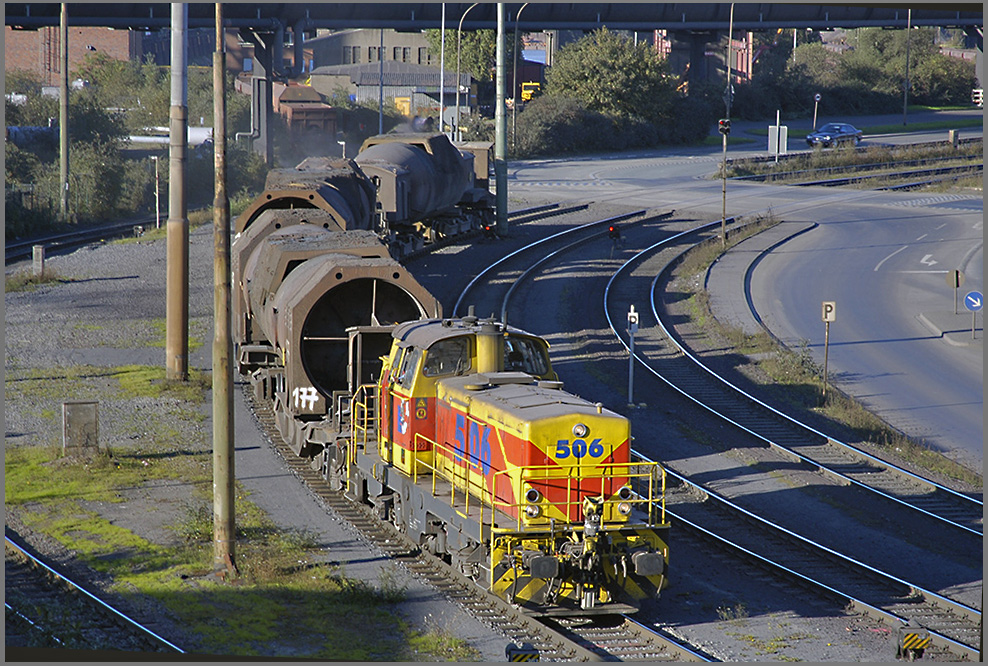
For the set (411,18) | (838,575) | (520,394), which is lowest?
(838,575)

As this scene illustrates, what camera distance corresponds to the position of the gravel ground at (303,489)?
521 inches

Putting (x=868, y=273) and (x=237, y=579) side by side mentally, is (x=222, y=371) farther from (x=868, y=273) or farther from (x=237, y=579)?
(x=868, y=273)

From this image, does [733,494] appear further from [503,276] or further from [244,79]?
[244,79]

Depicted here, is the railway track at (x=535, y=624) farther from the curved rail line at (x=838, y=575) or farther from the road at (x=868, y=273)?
the road at (x=868, y=273)

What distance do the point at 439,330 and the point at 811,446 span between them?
1041 centimetres

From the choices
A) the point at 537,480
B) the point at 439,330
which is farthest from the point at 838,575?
the point at 439,330

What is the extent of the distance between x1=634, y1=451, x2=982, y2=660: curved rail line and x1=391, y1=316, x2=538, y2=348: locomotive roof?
15.7 ft

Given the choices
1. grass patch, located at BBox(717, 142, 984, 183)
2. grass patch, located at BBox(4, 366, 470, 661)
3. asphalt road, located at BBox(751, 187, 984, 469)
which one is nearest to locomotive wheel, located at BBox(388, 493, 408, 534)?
grass patch, located at BBox(4, 366, 470, 661)

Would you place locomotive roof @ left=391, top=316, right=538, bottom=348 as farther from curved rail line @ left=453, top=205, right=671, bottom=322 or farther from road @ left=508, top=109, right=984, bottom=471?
curved rail line @ left=453, top=205, right=671, bottom=322

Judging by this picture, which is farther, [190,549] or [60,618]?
[190,549]

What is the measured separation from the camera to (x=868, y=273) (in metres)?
41.7

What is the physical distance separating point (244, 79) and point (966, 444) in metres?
84.0

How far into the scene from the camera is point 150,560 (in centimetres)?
1523

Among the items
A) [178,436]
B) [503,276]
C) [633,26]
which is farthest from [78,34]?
[178,436]
